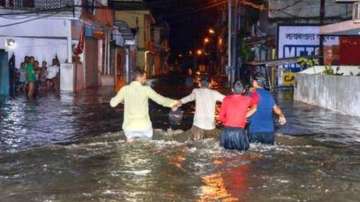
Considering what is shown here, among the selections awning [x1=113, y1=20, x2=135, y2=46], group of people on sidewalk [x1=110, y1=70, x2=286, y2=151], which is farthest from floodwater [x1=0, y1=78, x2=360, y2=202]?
awning [x1=113, y1=20, x2=135, y2=46]

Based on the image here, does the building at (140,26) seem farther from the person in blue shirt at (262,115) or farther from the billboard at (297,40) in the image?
the person in blue shirt at (262,115)

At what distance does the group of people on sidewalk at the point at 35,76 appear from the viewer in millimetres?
26484

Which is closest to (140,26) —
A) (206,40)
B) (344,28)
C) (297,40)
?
(297,40)

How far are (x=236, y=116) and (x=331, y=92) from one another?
1165 centimetres

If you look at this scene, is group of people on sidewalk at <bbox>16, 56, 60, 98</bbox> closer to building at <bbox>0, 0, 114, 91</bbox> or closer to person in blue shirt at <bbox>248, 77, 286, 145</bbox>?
building at <bbox>0, 0, 114, 91</bbox>

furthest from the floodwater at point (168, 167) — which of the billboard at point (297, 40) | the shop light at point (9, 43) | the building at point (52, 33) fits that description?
the billboard at point (297, 40)

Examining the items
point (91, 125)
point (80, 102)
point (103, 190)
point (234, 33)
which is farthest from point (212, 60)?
point (103, 190)

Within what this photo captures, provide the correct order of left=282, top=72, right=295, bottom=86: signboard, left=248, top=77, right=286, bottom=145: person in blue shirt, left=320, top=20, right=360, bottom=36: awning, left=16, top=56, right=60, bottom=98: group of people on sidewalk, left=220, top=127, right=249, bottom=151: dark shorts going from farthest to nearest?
left=282, top=72, right=295, bottom=86: signboard, left=16, top=56, right=60, bottom=98: group of people on sidewalk, left=320, top=20, right=360, bottom=36: awning, left=248, top=77, right=286, bottom=145: person in blue shirt, left=220, top=127, right=249, bottom=151: dark shorts

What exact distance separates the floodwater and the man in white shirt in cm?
22

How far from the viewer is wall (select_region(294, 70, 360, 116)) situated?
1930 cm

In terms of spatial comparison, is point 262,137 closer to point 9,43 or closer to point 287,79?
point 9,43

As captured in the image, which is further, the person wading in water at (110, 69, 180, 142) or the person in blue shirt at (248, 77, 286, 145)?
the person in blue shirt at (248, 77, 286, 145)

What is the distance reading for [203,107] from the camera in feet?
39.5

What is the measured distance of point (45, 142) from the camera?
1330 cm
